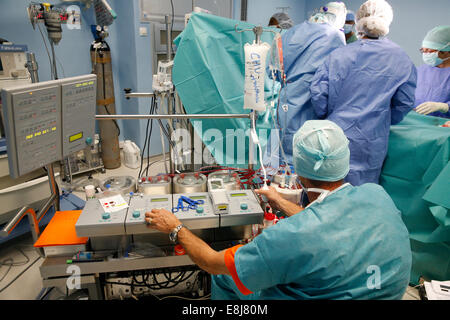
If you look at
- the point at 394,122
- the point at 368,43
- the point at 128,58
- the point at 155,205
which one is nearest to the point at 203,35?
the point at 368,43

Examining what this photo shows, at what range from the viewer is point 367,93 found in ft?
6.41

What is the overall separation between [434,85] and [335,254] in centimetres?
234

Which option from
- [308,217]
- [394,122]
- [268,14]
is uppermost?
[268,14]

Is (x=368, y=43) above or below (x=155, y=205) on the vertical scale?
above

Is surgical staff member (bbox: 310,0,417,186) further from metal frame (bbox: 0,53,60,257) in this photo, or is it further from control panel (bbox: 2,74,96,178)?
metal frame (bbox: 0,53,60,257)

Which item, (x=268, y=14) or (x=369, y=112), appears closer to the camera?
(x=369, y=112)

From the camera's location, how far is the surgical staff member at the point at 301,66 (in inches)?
88.9

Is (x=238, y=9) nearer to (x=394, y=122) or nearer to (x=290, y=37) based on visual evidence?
(x=290, y=37)

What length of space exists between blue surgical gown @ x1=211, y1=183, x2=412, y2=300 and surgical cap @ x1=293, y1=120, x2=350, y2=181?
0.10m

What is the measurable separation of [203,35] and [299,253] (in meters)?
1.53

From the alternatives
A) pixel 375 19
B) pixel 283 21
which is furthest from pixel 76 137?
pixel 283 21

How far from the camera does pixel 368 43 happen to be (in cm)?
195

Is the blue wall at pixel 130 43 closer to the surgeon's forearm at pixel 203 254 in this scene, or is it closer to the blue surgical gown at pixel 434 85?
the blue surgical gown at pixel 434 85

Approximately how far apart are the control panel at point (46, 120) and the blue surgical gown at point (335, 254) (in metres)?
0.86
